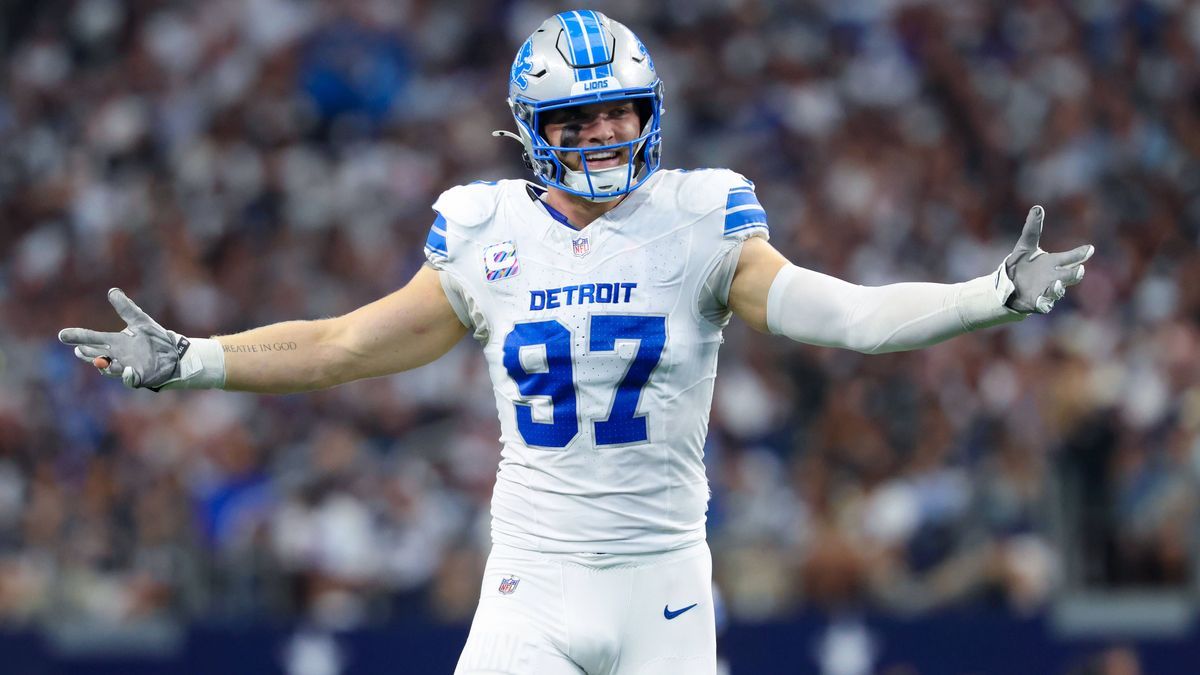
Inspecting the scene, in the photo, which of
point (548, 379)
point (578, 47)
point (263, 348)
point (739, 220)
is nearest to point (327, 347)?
point (263, 348)

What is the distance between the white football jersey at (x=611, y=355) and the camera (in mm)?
4152

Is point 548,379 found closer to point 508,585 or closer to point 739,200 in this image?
point 508,585

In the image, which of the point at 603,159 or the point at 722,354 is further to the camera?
the point at 722,354

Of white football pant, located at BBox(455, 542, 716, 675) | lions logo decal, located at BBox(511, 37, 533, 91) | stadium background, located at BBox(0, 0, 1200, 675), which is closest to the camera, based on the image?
white football pant, located at BBox(455, 542, 716, 675)

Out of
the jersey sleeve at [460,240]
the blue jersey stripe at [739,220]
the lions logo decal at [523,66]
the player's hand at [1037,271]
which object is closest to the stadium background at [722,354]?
the jersey sleeve at [460,240]

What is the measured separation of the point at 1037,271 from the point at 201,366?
1983mm

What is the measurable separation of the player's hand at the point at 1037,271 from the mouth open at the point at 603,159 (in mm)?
975

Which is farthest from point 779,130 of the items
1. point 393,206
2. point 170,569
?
point 170,569

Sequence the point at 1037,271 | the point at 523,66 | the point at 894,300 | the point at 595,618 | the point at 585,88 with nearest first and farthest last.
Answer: the point at 1037,271 < the point at 894,300 < the point at 595,618 < the point at 585,88 < the point at 523,66

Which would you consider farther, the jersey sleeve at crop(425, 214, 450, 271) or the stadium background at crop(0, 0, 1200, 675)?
the stadium background at crop(0, 0, 1200, 675)

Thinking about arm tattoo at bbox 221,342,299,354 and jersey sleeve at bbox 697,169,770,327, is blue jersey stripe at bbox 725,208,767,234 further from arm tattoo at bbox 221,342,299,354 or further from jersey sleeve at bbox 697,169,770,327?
arm tattoo at bbox 221,342,299,354

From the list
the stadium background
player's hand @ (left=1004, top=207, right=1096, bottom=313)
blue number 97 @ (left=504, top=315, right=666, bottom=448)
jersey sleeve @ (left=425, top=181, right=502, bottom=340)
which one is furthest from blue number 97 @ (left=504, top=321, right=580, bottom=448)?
the stadium background

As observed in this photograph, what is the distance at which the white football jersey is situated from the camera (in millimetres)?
4152

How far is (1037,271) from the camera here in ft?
12.2
